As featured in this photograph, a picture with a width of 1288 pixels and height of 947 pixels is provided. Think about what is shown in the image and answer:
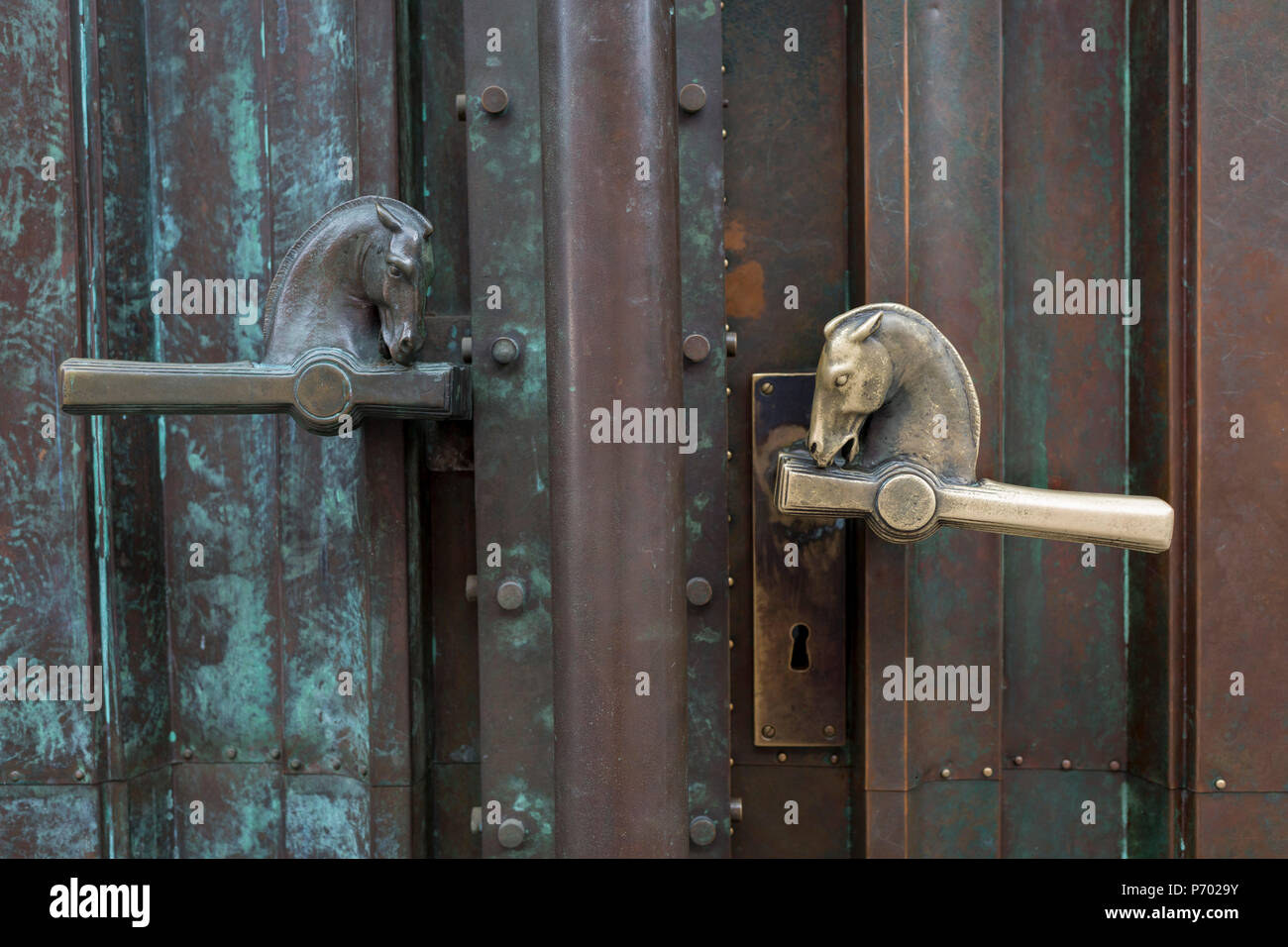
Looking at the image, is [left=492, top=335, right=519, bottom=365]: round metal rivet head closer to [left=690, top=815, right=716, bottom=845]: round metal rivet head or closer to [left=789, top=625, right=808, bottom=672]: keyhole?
[left=789, top=625, right=808, bottom=672]: keyhole

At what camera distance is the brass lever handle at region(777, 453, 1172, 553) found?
1.41 metres

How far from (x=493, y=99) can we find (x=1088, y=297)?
49.3 inches

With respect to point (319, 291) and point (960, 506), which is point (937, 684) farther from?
point (319, 291)

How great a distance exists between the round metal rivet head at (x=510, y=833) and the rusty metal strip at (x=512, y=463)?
4 centimetres

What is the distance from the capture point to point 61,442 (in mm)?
1677

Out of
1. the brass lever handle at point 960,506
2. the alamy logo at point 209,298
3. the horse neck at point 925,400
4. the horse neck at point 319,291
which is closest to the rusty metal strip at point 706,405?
the brass lever handle at point 960,506

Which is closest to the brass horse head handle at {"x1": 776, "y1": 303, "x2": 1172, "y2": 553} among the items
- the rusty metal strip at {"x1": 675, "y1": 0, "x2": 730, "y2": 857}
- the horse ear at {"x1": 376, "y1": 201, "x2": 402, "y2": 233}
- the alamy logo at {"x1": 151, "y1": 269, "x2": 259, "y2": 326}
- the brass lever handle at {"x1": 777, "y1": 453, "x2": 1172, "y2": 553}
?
the brass lever handle at {"x1": 777, "y1": 453, "x2": 1172, "y2": 553}

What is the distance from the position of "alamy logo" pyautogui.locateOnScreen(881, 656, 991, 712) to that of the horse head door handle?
100 cm

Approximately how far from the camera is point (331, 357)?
1514 mm

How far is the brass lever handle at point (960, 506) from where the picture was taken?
1.41 metres

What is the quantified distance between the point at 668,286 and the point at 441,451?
655 millimetres

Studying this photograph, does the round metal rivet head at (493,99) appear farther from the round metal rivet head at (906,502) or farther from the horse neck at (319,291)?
the round metal rivet head at (906,502)
